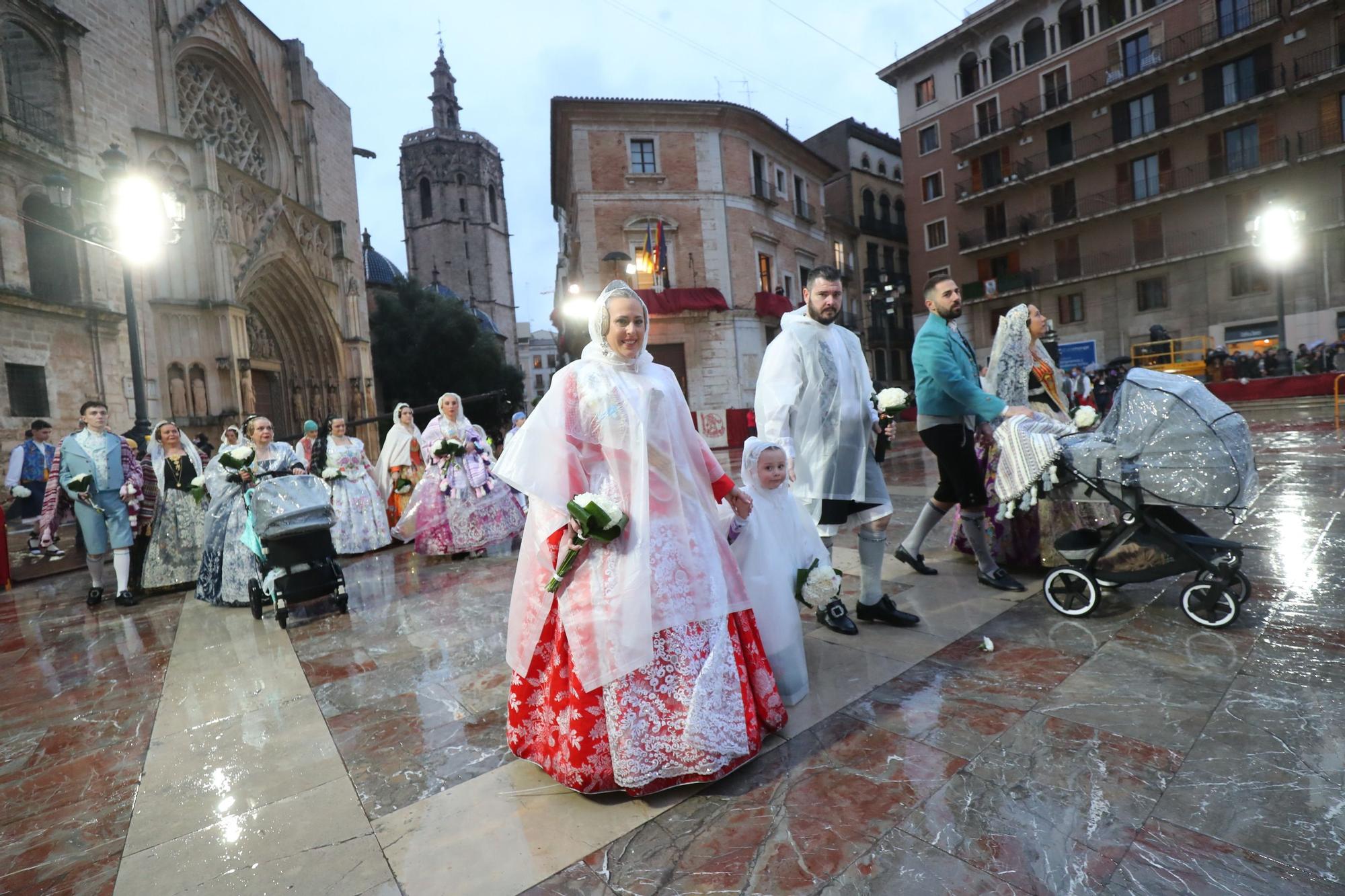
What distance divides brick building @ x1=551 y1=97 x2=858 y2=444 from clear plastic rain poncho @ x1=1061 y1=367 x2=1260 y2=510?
1816 cm

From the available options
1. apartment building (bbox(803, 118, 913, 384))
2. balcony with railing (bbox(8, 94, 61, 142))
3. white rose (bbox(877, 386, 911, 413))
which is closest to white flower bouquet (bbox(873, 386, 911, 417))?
white rose (bbox(877, 386, 911, 413))

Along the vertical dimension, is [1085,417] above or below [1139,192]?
below

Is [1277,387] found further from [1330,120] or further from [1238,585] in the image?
[1238,585]

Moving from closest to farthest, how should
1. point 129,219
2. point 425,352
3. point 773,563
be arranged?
point 773,563 → point 129,219 → point 425,352

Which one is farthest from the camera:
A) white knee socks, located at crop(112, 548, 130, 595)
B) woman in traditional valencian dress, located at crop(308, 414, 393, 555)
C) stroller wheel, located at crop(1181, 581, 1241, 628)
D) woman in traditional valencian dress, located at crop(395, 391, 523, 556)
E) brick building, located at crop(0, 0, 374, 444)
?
brick building, located at crop(0, 0, 374, 444)

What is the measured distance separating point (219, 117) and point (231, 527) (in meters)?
21.5

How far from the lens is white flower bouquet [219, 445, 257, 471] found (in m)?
5.60

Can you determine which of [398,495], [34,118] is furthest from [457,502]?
[34,118]

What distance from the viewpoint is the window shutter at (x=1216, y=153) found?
25.5 meters

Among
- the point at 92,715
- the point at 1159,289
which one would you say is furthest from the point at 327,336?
the point at 1159,289

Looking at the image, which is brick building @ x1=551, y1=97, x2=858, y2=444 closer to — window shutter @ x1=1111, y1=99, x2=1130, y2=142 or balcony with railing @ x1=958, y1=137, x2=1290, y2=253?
balcony with railing @ x1=958, y1=137, x2=1290, y2=253

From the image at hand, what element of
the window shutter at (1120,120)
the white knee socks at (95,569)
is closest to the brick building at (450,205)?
the window shutter at (1120,120)

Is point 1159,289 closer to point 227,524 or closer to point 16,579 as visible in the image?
point 227,524

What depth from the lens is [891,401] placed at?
3.94m
